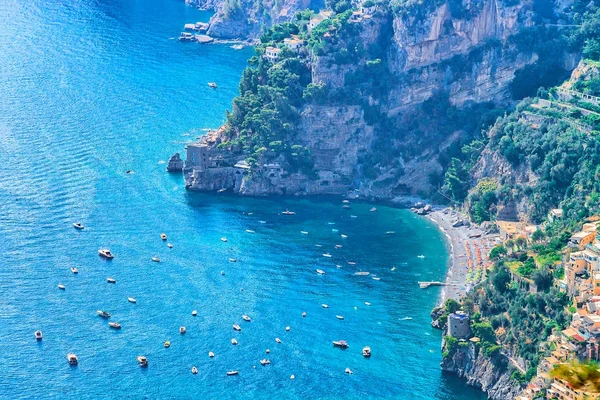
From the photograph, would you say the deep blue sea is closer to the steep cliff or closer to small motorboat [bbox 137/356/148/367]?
small motorboat [bbox 137/356/148/367]

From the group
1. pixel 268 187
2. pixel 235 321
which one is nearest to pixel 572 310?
pixel 235 321

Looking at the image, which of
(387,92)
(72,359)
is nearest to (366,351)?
(72,359)

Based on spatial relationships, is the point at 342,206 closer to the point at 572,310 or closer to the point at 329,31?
the point at 329,31

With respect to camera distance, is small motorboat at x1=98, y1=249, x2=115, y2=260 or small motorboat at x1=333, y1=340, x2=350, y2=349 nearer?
small motorboat at x1=333, y1=340, x2=350, y2=349

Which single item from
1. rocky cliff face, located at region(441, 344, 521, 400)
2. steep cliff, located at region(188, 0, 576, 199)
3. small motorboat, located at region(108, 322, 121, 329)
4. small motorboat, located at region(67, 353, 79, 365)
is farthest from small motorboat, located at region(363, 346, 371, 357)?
steep cliff, located at region(188, 0, 576, 199)

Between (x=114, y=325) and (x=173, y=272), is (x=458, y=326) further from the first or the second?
(x=173, y=272)

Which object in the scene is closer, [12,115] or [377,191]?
[377,191]
